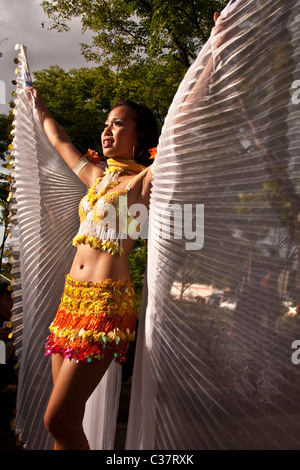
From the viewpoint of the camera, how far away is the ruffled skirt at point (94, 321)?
1.94 m

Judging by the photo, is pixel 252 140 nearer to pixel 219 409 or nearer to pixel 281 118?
pixel 281 118

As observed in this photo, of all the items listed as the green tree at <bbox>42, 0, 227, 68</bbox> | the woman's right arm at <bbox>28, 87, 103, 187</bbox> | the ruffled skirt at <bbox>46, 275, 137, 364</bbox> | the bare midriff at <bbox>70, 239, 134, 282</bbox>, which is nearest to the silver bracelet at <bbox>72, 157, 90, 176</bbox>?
the woman's right arm at <bbox>28, 87, 103, 187</bbox>

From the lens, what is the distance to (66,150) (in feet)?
8.07

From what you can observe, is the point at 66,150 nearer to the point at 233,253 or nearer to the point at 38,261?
the point at 38,261

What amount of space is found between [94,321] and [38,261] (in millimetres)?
716

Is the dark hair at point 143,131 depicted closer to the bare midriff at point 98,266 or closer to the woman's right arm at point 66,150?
the woman's right arm at point 66,150

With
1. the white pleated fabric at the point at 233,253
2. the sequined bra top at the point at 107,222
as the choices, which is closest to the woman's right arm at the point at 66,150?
the sequined bra top at the point at 107,222

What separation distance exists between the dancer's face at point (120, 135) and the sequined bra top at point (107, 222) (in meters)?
0.18

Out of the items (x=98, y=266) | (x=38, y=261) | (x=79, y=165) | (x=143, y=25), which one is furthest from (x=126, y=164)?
(x=143, y=25)

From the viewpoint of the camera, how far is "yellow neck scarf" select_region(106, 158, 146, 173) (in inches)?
89.6

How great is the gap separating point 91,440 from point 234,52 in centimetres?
183

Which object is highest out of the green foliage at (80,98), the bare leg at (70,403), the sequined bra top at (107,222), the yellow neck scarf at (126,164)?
the green foliage at (80,98)

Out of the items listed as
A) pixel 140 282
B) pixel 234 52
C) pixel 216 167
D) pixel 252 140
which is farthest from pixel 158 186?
pixel 140 282

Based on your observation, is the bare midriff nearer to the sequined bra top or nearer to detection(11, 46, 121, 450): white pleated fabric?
the sequined bra top
